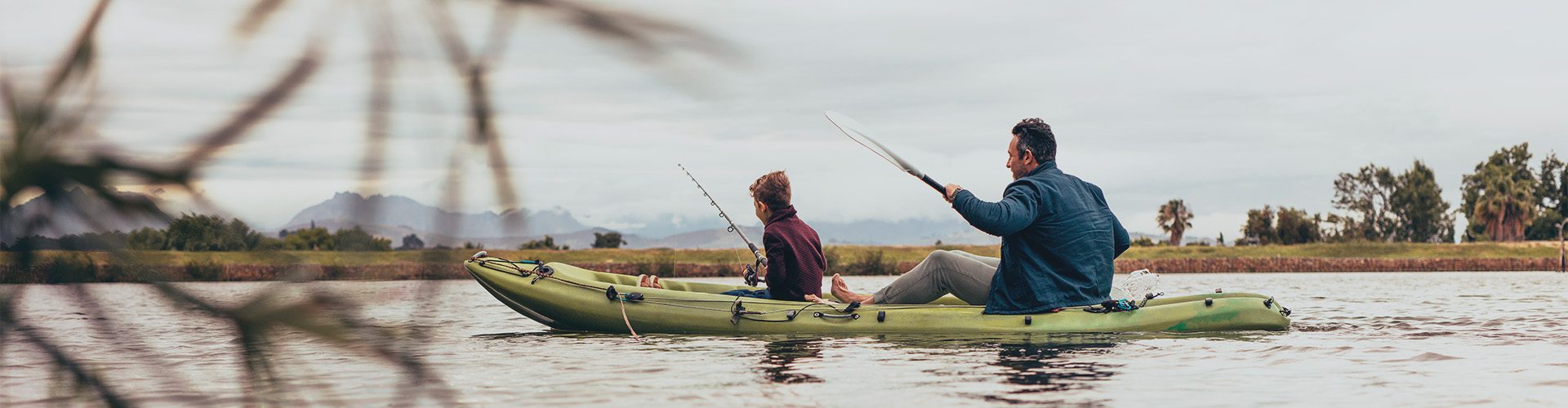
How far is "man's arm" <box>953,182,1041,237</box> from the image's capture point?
7816 millimetres

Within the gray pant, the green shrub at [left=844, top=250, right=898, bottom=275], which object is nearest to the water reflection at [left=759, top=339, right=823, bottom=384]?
the gray pant

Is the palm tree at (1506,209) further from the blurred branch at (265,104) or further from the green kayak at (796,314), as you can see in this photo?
the blurred branch at (265,104)

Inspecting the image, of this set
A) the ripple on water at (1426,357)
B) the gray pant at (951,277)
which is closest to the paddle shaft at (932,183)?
the gray pant at (951,277)

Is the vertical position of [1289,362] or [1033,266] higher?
[1033,266]

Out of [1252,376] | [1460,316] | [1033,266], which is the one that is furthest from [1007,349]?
[1460,316]

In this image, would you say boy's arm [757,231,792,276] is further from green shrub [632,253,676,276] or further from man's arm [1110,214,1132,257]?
green shrub [632,253,676,276]

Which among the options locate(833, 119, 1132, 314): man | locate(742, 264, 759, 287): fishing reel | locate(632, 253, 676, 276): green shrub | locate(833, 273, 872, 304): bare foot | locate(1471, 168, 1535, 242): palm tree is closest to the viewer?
locate(833, 119, 1132, 314): man

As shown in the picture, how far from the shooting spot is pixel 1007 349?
866 cm

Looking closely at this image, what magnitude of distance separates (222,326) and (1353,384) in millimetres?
6668

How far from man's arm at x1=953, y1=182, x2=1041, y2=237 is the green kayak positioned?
116cm

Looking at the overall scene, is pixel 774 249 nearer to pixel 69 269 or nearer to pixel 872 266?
pixel 69 269

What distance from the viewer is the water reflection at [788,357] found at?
707 cm

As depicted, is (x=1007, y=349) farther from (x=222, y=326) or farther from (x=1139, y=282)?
(x=222, y=326)

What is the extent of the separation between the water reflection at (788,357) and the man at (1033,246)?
2.72 feet
